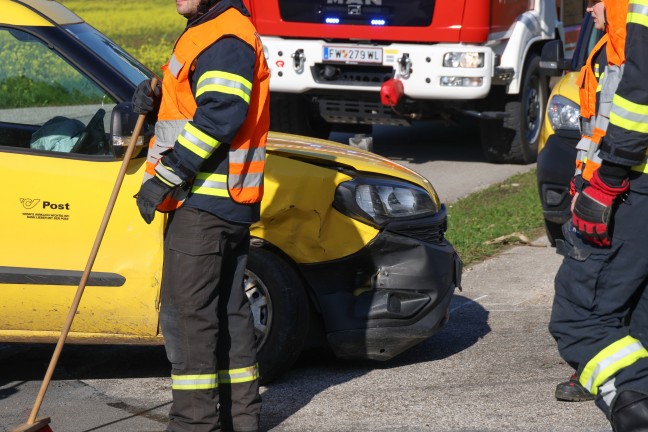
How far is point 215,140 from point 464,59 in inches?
260

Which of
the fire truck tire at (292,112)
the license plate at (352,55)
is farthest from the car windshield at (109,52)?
the fire truck tire at (292,112)

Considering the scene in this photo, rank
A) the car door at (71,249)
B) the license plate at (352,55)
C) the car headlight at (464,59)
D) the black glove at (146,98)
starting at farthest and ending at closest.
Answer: the license plate at (352,55), the car headlight at (464,59), the car door at (71,249), the black glove at (146,98)

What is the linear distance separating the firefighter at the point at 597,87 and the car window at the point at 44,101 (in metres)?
2.08

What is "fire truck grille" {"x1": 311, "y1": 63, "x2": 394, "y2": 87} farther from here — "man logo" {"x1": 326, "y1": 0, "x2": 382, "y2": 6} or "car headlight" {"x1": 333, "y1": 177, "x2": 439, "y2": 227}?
"car headlight" {"x1": 333, "y1": 177, "x2": 439, "y2": 227}

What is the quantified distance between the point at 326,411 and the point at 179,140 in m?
1.43

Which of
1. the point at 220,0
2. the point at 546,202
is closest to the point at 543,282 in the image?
the point at 546,202

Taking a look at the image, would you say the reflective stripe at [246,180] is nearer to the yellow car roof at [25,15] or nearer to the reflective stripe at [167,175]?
the reflective stripe at [167,175]

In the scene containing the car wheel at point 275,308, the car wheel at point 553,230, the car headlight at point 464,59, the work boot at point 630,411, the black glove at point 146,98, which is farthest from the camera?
the car headlight at point 464,59

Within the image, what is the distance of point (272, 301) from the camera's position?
5441 millimetres

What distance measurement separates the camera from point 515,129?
11.7m

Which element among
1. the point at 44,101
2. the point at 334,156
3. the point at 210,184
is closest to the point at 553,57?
the point at 334,156

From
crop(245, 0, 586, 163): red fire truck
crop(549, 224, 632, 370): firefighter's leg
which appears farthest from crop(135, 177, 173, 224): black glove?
crop(245, 0, 586, 163): red fire truck

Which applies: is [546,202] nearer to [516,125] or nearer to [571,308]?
[571,308]

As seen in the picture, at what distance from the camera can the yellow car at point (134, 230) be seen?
5.23 m
